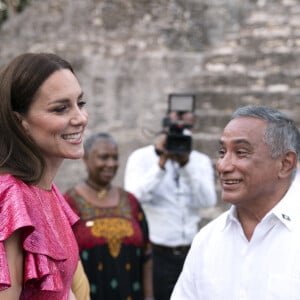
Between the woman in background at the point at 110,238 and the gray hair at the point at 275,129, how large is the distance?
6.68 feet

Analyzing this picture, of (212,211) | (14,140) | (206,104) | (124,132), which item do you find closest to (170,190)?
(212,211)

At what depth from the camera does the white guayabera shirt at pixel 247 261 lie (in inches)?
106

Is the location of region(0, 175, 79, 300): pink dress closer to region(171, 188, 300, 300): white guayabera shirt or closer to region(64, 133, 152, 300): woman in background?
region(171, 188, 300, 300): white guayabera shirt

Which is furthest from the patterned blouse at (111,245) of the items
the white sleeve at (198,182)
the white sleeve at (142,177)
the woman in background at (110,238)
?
the white sleeve at (198,182)

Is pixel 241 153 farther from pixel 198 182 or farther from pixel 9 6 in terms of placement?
pixel 9 6

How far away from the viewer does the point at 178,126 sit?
589cm

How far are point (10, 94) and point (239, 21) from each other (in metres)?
10.2

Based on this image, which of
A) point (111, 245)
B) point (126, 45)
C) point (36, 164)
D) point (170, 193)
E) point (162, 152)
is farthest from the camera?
point (126, 45)

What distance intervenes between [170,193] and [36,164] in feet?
11.8

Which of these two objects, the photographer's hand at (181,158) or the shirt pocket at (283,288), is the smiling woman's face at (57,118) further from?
the photographer's hand at (181,158)

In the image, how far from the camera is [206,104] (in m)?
8.75

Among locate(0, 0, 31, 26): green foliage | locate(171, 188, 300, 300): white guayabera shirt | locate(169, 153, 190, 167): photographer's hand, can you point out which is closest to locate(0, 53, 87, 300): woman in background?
locate(171, 188, 300, 300): white guayabera shirt

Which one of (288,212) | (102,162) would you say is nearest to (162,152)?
(102,162)

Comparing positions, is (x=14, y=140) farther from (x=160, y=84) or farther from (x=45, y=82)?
(x=160, y=84)
